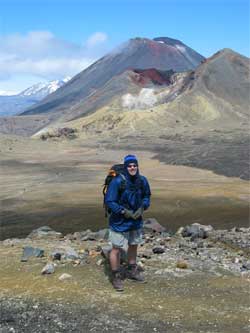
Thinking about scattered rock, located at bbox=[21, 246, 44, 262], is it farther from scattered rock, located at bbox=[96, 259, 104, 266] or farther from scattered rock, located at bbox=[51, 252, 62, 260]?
scattered rock, located at bbox=[96, 259, 104, 266]

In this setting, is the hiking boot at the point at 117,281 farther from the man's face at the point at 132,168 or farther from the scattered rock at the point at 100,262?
the man's face at the point at 132,168

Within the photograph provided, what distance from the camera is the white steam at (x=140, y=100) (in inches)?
4658

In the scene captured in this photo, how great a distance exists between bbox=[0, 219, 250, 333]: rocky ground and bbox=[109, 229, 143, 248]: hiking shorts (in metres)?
0.67

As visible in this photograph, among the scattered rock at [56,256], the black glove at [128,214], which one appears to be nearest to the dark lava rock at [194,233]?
the scattered rock at [56,256]

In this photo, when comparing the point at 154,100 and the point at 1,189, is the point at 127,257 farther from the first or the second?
the point at 154,100

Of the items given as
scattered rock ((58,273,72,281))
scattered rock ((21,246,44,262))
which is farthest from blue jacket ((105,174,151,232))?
scattered rock ((21,246,44,262))

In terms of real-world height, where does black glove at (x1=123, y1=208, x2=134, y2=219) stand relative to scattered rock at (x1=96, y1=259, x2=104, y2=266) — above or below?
above

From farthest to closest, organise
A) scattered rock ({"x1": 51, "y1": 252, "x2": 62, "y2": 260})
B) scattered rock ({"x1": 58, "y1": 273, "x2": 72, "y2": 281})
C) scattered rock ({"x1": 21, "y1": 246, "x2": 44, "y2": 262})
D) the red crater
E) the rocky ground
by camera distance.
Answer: the red crater < scattered rock ({"x1": 21, "y1": 246, "x2": 44, "y2": 262}) < scattered rock ({"x1": 51, "y1": 252, "x2": 62, "y2": 260}) < scattered rock ({"x1": 58, "y1": 273, "x2": 72, "y2": 281}) < the rocky ground


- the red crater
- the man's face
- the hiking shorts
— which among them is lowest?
the hiking shorts

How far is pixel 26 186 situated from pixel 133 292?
3368 cm

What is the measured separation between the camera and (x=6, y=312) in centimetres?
824

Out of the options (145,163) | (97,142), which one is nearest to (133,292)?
(145,163)

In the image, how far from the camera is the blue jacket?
8766mm

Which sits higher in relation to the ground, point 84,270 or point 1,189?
point 84,270
